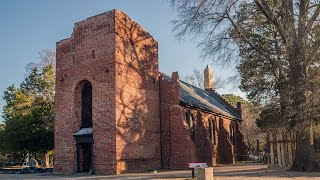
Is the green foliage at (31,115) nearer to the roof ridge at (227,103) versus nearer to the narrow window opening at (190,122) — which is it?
the narrow window opening at (190,122)

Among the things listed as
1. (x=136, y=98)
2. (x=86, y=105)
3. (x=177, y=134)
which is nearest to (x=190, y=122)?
(x=177, y=134)

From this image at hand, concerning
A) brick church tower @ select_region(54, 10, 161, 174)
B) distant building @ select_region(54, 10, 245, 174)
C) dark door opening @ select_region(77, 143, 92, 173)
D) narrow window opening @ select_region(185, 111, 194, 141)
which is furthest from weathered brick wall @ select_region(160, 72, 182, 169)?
dark door opening @ select_region(77, 143, 92, 173)

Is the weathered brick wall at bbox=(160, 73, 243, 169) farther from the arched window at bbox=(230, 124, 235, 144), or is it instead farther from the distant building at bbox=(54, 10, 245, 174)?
the arched window at bbox=(230, 124, 235, 144)

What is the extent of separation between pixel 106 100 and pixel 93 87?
1.49 metres

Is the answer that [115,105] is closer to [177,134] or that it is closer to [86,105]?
[86,105]

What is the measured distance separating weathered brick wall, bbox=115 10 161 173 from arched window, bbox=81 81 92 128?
2.82 meters

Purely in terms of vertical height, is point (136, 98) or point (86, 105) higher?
point (136, 98)

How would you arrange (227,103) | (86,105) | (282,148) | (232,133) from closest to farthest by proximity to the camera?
(282,148), (86,105), (232,133), (227,103)

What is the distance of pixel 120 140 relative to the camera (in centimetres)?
2248

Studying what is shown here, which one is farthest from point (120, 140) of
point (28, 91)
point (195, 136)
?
point (28, 91)

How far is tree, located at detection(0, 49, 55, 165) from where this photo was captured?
113ft

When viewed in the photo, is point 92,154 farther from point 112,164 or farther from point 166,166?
point 166,166

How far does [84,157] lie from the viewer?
79.5 feet

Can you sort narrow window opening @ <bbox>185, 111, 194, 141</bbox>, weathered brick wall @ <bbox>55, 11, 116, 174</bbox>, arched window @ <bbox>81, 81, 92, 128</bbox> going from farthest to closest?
narrow window opening @ <bbox>185, 111, 194, 141</bbox> < arched window @ <bbox>81, 81, 92, 128</bbox> < weathered brick wall @ <bbox>55, 11, 116, 174</bbox>
